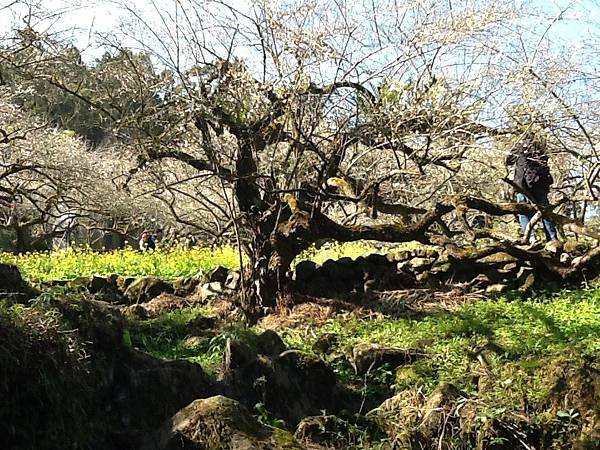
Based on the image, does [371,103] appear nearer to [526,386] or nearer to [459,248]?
[459,248]

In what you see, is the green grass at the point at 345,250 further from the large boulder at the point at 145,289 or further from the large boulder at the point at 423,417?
the large boulder at the point at 423,417

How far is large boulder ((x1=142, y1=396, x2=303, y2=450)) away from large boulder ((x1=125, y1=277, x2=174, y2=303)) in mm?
5488

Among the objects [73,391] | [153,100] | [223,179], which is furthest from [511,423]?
[153,100]

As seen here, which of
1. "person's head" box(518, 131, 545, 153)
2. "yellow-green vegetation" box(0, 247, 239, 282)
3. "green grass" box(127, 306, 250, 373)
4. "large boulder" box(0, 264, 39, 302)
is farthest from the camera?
"yellow-green vegetation" box(0, 247, 239, 282)

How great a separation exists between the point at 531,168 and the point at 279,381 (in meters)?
4.79

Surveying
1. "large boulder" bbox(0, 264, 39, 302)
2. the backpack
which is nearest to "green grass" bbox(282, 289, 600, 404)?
the backpack

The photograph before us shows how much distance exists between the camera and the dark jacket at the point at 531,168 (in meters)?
8.88

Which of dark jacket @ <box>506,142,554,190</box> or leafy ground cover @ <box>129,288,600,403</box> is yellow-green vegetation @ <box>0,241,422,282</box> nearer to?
dark jacket @ <box>506,142,554,190</box>

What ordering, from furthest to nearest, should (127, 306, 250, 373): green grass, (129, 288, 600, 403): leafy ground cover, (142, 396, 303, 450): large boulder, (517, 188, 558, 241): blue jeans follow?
(517, 188, 558, 241): blue jeans < (127, 306, 250, 373): green grass < (129, 288, 600, 403): leafy ground cover < (142, 396, 303, 450): large boulder

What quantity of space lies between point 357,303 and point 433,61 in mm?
2638

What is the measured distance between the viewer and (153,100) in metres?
8.84

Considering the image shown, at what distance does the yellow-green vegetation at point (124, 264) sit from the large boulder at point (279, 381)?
16.6 feet

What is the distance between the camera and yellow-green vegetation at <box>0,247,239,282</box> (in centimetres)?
1091

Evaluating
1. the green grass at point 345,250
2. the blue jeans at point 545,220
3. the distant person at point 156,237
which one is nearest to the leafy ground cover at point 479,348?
the blue jeans at point 545,220
